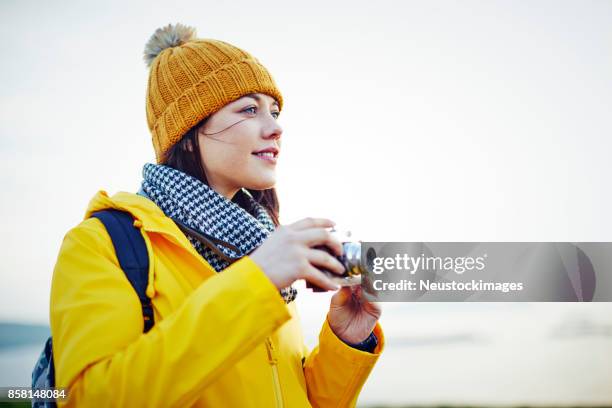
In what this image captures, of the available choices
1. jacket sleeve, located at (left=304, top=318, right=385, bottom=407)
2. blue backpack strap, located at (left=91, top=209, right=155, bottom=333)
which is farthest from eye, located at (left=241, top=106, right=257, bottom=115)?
jacket sleeve, located at (left=304, top=318, right=385, bottom=407)

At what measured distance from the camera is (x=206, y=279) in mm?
2102

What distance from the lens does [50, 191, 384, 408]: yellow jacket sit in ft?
5.36

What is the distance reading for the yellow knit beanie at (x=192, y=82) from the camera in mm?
2697

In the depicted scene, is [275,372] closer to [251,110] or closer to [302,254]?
[302,254]

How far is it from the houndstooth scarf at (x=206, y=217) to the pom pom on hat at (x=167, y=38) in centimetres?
78

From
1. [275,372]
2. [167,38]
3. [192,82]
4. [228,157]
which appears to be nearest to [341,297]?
[275,372]

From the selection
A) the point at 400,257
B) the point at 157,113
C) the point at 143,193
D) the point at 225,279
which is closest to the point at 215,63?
the point at 157,113

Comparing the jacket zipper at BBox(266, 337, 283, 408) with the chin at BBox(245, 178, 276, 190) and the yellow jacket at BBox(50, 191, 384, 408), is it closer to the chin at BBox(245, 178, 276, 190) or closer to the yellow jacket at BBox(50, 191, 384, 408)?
the yellow jacket at BBox(50, 191, 384, 408)

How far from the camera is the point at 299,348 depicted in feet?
8.63

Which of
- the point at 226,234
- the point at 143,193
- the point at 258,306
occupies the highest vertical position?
the point at 143,193

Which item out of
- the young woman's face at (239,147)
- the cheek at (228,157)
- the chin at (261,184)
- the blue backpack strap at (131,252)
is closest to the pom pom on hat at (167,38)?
the young woman's face at (239,147)

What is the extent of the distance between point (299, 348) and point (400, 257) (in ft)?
2.01

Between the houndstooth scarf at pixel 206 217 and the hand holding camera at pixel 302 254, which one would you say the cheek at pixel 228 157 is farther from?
the hand holding camera at pixel 302 254

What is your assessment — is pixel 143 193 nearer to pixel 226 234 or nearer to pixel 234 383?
pixel 226 234
